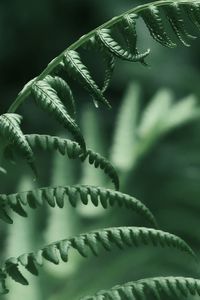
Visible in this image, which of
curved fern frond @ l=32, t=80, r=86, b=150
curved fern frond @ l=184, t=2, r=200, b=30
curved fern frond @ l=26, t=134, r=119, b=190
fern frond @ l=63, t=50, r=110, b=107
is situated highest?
curved fern frond @ l=184, t=2, r=200, b=30

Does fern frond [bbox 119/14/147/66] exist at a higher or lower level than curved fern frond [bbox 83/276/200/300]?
higher

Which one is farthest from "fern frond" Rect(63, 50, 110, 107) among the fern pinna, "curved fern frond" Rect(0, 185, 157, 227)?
"curved fern frond" Rect(0, 185, 157, 227)

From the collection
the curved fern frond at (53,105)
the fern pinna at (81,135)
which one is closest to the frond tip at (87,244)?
the fern pinna at (81,135)

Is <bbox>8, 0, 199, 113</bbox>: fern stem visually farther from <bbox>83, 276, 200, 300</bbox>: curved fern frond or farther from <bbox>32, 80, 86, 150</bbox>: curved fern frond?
<bbox>83, 276, 200, 300</bbox>: curved fern frond

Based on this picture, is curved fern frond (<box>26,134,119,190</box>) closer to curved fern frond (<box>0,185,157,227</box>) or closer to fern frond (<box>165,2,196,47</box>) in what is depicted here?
curved fern frond (<box>0,185,157,227</box>)

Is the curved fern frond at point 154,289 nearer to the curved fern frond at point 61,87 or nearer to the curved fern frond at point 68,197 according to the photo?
the curved fern frond at point 68,197

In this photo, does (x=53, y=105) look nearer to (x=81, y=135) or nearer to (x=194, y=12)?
(x=81, y=135)

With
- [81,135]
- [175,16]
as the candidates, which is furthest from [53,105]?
[175,16]

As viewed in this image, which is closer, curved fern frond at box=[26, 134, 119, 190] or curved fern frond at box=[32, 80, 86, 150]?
curved fern frond at box=[32, 80, 86, 150]

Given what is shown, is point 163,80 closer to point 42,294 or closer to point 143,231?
point 42,294
